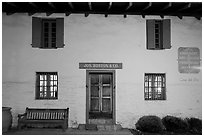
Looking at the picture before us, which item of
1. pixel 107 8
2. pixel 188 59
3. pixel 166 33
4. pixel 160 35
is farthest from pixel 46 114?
pixel 188 59

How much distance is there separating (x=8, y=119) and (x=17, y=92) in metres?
1.37

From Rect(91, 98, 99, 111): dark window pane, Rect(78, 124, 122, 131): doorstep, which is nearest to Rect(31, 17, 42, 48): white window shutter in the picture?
Rect(91, 98, 99, 111): dark window pane

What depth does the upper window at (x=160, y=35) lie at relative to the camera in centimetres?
1144

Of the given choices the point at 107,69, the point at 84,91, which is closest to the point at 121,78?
the point at 107,69

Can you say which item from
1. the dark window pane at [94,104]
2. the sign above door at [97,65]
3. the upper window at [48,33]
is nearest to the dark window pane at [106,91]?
the dark window pane at [94,104]

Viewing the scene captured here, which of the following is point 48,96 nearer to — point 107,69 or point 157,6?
point 107,69

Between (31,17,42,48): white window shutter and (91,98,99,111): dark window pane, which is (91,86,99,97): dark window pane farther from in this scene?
(31,17,42,48): white window shutter

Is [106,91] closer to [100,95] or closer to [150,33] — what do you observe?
[100,95]

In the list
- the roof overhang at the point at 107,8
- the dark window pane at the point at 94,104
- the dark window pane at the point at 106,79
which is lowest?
the dark window pane at the point at 94,104

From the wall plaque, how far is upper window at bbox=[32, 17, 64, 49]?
5084mm

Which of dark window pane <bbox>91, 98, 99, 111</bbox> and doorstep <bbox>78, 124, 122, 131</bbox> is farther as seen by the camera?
dark window pane <bbox>91, 98, 99, 111</bbox>

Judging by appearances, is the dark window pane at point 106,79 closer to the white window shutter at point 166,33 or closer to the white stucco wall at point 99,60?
the white stucco wall at point 99,60

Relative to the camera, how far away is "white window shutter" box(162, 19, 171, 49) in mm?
11445

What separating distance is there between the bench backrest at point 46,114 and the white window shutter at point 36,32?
8.81 feet
